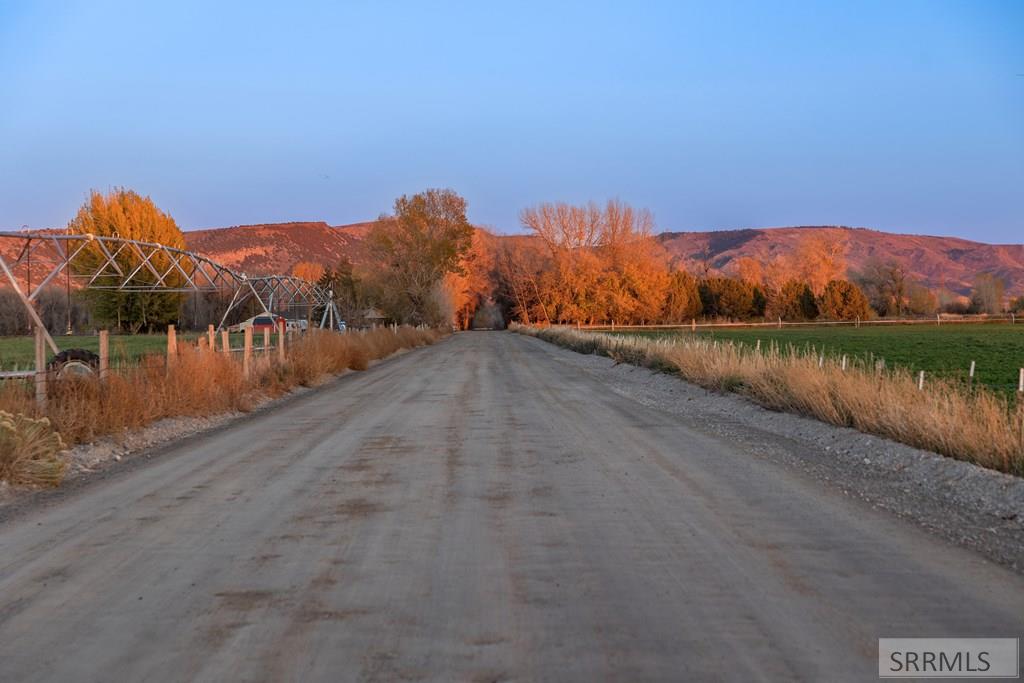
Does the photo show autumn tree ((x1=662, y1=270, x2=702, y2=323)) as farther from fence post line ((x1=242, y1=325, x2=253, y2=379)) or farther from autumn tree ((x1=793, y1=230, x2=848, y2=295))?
fence post line ((x1=242, y1=325, x2=253, y2=379))

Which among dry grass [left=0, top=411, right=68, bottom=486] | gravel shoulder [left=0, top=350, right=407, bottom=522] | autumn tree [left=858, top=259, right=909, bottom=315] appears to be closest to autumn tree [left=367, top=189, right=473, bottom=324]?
gravel shoulder [left=0, top=350, right=407, bottom=522]

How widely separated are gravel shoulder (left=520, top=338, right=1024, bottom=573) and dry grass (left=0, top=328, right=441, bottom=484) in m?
8.65

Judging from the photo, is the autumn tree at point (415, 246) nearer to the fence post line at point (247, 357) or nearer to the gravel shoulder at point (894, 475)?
the fence post line at point (247, 357)

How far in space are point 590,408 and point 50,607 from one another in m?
12.3

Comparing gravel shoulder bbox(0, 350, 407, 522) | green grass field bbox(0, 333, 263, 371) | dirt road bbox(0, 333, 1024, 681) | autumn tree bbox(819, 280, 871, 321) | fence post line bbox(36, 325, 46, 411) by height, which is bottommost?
gravel shoulder bbox(0, 350, 407, 522)

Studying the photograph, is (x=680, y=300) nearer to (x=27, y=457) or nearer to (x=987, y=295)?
(x=987, y=295)

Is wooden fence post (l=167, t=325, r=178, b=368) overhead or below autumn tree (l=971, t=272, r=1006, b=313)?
below

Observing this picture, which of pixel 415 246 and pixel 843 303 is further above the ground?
pixel 415 246

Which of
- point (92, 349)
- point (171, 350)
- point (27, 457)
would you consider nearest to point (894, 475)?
point (27, 457)

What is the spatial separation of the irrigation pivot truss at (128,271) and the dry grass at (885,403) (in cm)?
1232

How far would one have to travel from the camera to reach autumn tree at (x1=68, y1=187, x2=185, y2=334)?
45219 mm

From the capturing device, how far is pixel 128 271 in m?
42.6

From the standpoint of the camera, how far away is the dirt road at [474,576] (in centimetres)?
411

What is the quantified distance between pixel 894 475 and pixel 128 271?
41.3 meters
